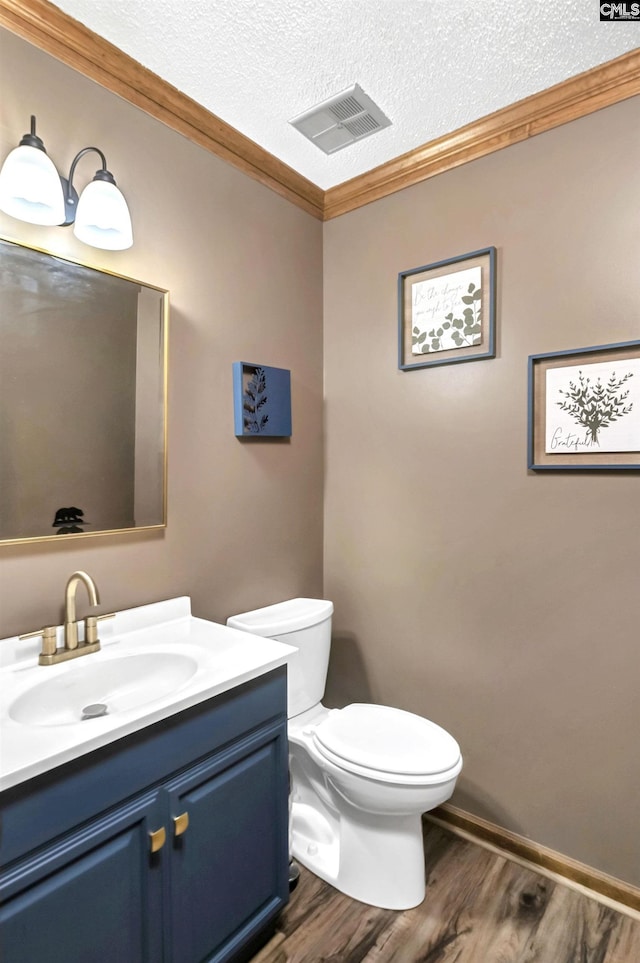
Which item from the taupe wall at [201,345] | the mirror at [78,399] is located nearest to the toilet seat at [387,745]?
the taupe wall at [201,345]

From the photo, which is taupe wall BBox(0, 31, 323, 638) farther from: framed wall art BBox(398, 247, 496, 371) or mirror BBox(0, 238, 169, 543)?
framed wall art BBox(398, 247, 496, 371)

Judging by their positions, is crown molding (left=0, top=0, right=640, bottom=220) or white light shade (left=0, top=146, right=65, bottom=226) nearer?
white light shade (left=0, top=146, right=65, bottom=226)

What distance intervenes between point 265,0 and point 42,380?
1.17m

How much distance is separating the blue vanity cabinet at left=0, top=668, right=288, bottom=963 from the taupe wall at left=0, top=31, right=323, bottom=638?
0.53 m

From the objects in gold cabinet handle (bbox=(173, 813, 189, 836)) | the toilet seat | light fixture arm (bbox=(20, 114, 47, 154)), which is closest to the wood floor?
the toilet seat

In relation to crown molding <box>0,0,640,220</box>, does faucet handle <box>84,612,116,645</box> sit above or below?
below

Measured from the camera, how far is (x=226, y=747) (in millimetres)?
1282

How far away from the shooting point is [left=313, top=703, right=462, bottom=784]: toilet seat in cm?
147

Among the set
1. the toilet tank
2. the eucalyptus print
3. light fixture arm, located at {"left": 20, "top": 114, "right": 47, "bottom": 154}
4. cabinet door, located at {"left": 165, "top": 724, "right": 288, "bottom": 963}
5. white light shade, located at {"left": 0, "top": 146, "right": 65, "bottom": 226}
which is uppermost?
light fixture arm, located at {"left": 20, "top": 114, "right": 47, "bottom": 154}

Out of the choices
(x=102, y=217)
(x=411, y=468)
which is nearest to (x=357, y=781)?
(x=411, y=468)

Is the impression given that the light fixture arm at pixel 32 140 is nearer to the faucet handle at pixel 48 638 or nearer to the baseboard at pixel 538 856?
the faucet handle at pixel 48 638

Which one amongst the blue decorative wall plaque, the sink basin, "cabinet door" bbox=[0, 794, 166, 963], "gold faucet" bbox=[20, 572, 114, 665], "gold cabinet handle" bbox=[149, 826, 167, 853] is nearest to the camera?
"cabinet door" bbox=[0, 794, 166, 963]

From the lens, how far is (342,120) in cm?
177

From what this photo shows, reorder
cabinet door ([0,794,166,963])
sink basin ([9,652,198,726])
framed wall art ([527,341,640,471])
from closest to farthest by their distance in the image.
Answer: cabinet door ([0,794,166,963]) < sink basin ([9,652,198,726]) < framed wall art ([527,341,640,471])
